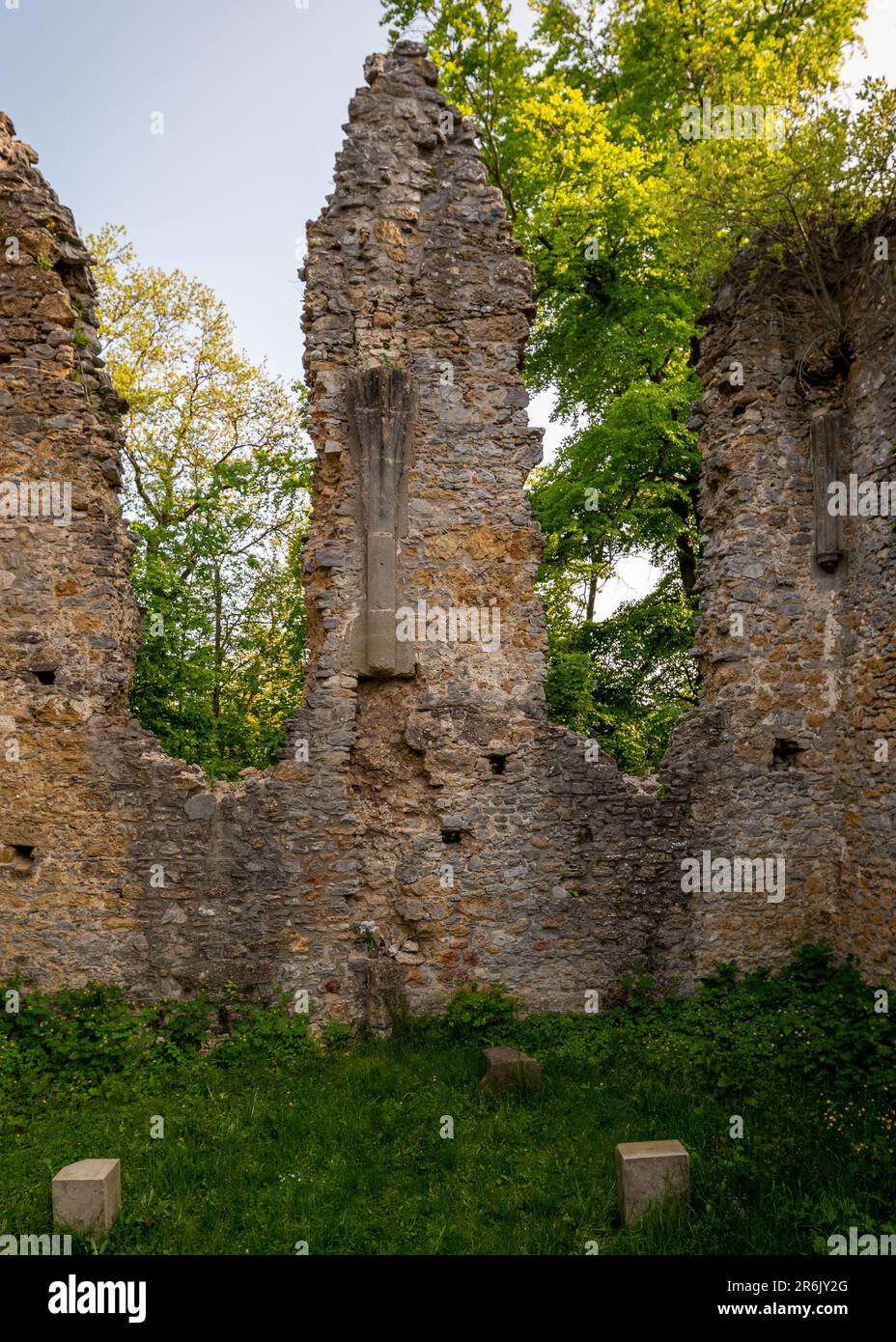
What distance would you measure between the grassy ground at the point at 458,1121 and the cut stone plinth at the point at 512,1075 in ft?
0.39

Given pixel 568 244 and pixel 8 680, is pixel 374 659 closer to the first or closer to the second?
pixel 8 680

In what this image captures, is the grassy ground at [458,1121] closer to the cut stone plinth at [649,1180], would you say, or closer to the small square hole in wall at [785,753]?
the cut stone plinth at [649,1180]

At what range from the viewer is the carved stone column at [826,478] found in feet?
25.8

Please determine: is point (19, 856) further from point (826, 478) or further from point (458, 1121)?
point (826, 478)

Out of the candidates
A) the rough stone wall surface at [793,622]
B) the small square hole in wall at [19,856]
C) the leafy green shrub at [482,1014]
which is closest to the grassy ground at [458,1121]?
the leafy green shrub at [482,1014]

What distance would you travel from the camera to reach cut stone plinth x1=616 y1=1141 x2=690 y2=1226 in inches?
179

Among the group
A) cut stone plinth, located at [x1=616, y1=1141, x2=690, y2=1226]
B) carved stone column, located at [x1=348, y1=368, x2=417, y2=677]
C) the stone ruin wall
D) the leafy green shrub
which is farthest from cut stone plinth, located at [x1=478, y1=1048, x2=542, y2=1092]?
carved stone column, located at [x1=348, y1=368, x2=417, y2=677]

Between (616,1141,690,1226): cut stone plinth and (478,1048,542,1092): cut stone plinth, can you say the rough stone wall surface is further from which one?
(616,1141,690,1226): cut stone plinth

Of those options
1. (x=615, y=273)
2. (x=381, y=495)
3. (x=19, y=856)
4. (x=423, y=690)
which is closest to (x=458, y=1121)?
(x=423, y=690)

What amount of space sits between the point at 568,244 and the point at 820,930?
9563mm

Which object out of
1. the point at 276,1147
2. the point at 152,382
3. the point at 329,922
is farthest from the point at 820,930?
the point at 152,382

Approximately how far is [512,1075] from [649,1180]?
1725mm

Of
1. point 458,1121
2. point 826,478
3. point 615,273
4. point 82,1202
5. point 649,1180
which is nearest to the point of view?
point 82,1202

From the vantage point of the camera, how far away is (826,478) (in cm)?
795
